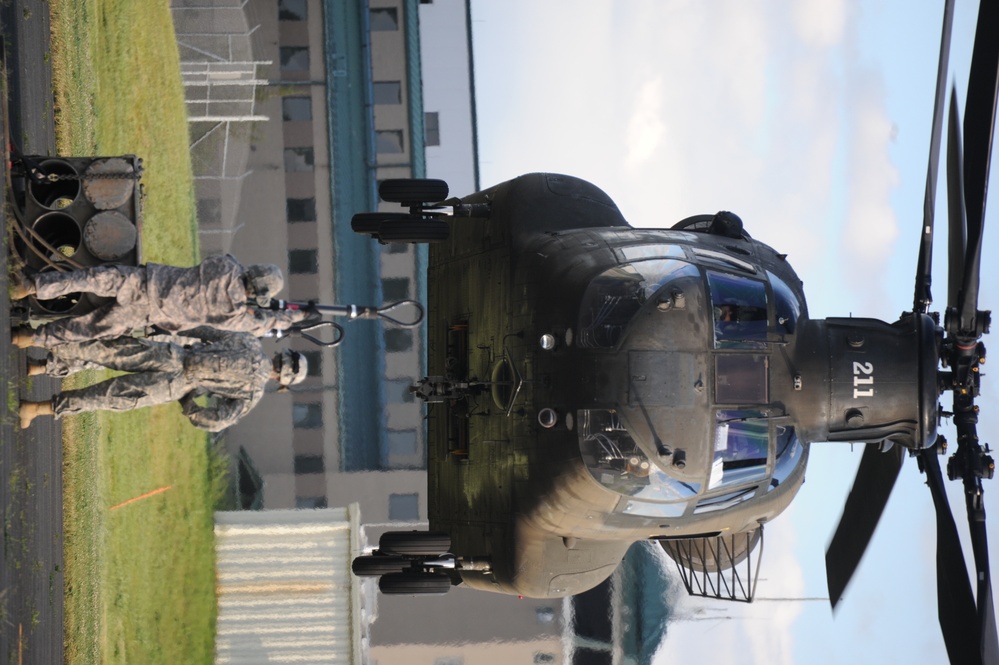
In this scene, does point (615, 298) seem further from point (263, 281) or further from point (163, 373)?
point (163, 373)

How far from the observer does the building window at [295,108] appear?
73.0 feet

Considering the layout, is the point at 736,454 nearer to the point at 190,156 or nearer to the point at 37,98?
the point at 37,98

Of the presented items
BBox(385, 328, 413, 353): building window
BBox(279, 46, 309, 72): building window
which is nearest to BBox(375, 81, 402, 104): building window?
BBox(279, 46, 309, 72): building window

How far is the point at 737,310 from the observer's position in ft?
34.7

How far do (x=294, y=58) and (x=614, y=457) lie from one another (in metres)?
15.1

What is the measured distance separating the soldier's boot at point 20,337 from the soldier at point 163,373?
16.5 inches

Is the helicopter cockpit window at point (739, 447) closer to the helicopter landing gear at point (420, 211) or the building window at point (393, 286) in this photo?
the helicopter landing gear at point (420, 211)

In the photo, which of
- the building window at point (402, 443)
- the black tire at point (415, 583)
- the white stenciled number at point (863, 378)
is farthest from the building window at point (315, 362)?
the white stenciled number at point (863, 378)

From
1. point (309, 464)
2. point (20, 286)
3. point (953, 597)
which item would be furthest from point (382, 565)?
point (309, 464)

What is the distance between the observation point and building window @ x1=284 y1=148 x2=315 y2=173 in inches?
879

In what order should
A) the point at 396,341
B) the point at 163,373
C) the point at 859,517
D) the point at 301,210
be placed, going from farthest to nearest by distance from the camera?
the point at 396,341, the point at 301,210, the point at 859,517, the point at 163,373

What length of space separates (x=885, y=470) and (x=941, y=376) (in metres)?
1.39

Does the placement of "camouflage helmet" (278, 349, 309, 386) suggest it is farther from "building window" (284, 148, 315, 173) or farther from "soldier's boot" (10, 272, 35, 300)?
"building window" (284, 148, 315, 173)

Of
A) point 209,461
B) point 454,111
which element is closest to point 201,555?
point 209,461
